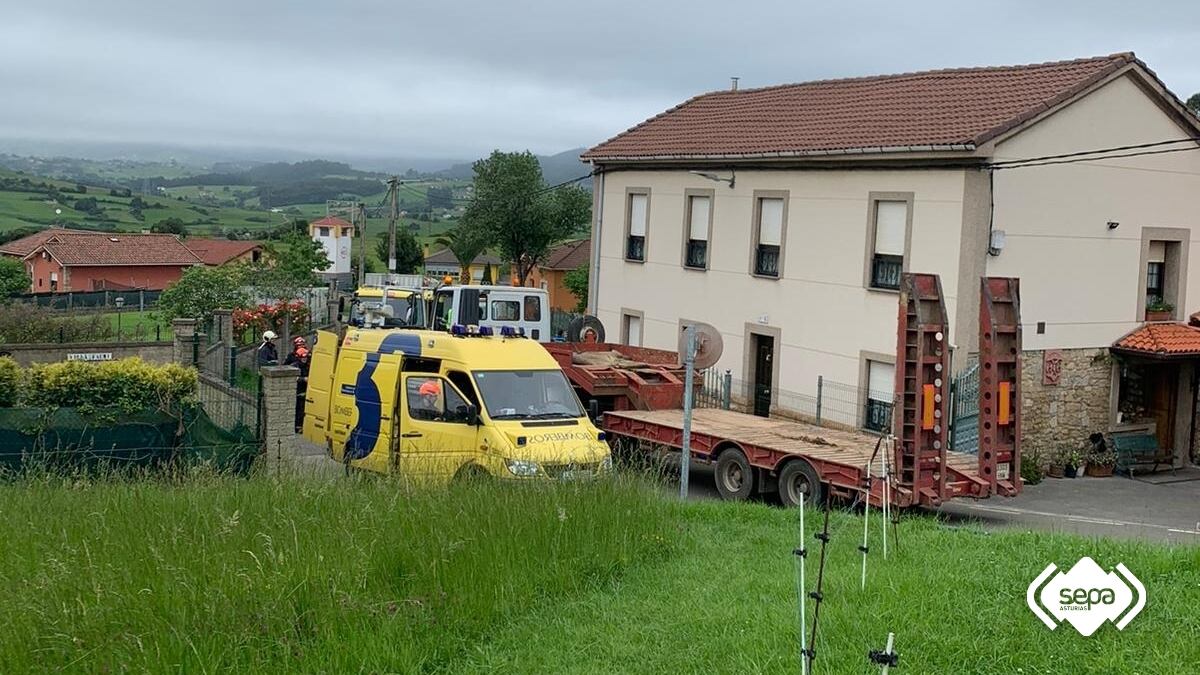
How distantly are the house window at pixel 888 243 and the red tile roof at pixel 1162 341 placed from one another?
17.1 ft

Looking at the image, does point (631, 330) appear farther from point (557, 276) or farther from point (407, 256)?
point (407, 256)

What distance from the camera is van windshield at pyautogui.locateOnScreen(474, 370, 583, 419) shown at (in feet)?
45.4

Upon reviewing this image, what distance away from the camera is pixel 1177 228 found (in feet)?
78.0

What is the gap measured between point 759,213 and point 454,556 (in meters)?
18.6

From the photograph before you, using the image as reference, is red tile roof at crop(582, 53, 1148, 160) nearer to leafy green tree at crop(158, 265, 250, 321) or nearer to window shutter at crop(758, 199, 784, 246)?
window shutter at crop(758, 199, 784, 246)

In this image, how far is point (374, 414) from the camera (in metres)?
15.0

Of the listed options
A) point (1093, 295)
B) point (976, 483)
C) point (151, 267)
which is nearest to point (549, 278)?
point (151, 267)

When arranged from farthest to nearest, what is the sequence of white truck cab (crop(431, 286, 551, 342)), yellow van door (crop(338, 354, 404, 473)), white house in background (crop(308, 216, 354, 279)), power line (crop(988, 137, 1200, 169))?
1. white house in background (crop(308, 216, 354, 279))
2. white truck cab (crop(431, 286, 551, 342))
3. power line (crop(988, 137, 1200, 169))
4. yellow van door (crop(338, 354, 404, 473))

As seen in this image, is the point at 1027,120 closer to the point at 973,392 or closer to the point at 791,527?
the point at 973,392

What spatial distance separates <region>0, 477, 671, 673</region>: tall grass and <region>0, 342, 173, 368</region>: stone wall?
15571 mm

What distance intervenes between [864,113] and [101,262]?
224 ft

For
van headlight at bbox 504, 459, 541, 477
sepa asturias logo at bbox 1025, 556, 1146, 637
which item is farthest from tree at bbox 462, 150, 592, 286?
sepa asturias logo at bbox 1025, 556, 1146, 637

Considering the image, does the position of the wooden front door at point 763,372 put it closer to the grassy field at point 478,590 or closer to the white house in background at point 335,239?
the grassy field at point 478,590

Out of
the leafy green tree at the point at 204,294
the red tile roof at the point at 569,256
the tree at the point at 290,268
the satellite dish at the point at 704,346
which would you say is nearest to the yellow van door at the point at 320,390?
the satellite dish at the point at 704,346
